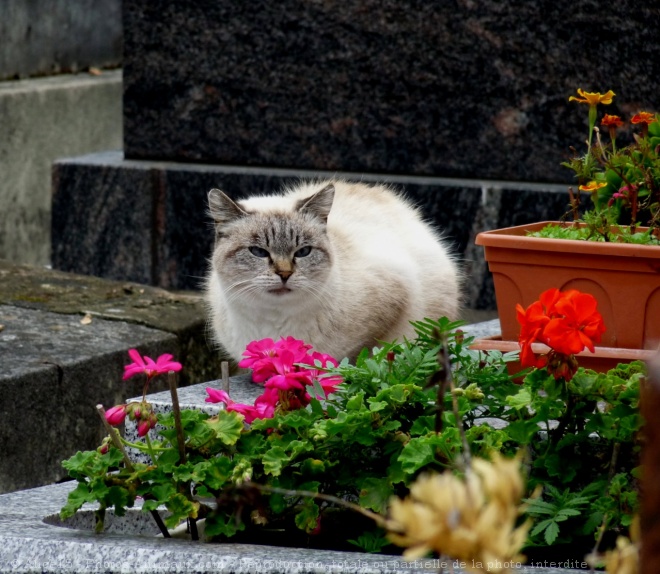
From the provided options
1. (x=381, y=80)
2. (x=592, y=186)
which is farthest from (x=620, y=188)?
(x=381, y=80)

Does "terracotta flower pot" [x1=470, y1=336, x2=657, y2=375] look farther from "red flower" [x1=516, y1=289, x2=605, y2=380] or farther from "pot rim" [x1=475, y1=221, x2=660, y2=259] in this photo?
"red flower" [x1=516, y1=289, x2=605, y2=380]

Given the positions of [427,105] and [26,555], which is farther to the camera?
[427,105]

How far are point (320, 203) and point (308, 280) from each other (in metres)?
0.35

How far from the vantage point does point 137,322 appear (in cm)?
446

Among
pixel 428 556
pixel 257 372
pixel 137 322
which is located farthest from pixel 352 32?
pixel 428 556

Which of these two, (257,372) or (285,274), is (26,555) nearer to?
(257,372)

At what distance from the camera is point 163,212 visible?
6.00 meters

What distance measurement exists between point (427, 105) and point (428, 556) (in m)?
3.76

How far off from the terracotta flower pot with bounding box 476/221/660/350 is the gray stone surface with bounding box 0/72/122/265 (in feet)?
19.1

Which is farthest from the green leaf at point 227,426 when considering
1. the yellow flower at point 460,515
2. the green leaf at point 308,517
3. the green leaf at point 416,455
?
Result: the yellow flower at point 460,515

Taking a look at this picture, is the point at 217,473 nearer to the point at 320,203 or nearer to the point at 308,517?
the point at 308,517

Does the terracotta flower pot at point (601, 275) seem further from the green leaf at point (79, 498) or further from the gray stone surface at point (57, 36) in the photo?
the gray stone surface at point (57, 36)

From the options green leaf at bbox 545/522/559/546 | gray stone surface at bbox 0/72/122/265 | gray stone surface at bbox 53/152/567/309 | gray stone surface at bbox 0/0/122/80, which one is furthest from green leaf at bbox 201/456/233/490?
gray stone surface at bbox 0/0/122/80

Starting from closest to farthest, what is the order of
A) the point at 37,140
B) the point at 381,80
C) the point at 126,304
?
the point at 126,304
the point at 381,80
the point at 37,140
